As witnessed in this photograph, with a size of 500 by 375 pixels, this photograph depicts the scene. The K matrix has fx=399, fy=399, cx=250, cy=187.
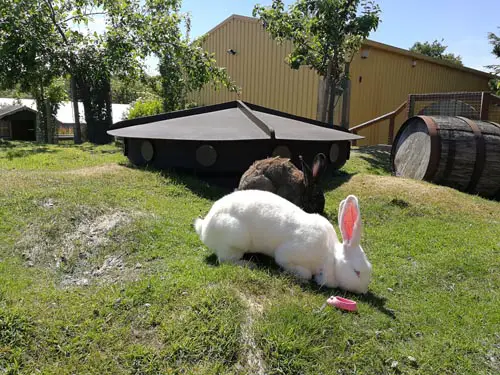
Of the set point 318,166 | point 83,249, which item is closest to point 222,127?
→ point 318,166

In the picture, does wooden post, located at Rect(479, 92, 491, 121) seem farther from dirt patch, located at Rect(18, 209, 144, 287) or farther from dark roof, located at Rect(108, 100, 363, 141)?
dirt patch, located at Rect(18, 209, 144, 287)

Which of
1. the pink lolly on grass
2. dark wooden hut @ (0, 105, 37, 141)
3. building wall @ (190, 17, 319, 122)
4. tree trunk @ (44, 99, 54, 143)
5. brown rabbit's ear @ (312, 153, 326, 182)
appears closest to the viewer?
the pink lolly on grass

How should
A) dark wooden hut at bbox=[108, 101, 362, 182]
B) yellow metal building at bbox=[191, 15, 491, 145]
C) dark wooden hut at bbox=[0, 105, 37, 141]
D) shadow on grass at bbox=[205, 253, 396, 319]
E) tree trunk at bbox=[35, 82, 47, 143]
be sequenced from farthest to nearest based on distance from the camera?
dark wooden hut at bbox=[0, 105, 37, 141], tree trunk at bbox=[35, 82, 47, 143], yellow metal building at bbox=[191, 15, 491, 145], dark wooden hut at bbox=[108, 101, 362, 182], shadow on grass at bbox=[205, 253, 396, 319]

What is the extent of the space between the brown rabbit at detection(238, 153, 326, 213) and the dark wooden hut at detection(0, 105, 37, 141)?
→ 72.3ft

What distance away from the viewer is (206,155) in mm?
7152

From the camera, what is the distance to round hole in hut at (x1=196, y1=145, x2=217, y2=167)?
23.3 feet

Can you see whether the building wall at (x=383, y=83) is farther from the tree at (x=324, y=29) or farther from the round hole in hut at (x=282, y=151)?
the round hole in hut at (x=282, y=151)

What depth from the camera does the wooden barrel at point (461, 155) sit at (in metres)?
7.80

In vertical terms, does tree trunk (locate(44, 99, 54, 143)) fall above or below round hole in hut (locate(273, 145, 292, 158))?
above

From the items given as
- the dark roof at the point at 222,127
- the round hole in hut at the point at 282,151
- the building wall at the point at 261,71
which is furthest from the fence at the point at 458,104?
the round hole in hut at the point at 282,151

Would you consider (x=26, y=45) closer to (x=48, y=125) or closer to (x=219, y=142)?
(x=48, y=125)

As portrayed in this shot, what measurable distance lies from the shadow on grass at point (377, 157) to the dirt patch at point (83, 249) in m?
7.22

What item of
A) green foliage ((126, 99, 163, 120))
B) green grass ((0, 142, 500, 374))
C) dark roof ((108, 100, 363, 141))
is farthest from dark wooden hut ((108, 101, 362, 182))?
green foliage ((126, 99, 163, 120))

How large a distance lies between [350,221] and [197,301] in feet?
4.54
